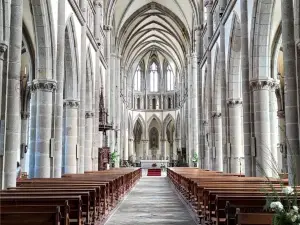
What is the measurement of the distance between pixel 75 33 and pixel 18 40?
1058cm

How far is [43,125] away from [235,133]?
1096cm

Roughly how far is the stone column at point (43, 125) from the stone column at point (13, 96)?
4.67 metres

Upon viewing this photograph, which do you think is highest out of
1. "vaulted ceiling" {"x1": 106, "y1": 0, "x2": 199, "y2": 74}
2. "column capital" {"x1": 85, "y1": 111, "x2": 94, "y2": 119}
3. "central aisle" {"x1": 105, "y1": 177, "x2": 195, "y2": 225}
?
"vaulted ceiling" {"x1": 106, "y1": 0, "x2": 199, "y2": 74}

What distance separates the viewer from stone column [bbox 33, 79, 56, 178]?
634 inches

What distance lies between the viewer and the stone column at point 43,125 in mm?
16109

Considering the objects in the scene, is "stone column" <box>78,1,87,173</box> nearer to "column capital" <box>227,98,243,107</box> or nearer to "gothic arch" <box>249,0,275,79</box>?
"column capital" <box>227,98,243,107</box>

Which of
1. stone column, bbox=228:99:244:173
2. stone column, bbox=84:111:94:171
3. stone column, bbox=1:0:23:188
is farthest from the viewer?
stone column, bbox=84:111:94:171

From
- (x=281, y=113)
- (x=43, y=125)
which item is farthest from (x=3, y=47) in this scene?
(x=281, y=113)

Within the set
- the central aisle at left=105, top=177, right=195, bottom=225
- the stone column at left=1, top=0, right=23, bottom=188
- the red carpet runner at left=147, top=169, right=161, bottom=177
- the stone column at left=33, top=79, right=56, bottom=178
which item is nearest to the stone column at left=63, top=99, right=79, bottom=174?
the stone column at left=33, top=79, right=56, bottom=178

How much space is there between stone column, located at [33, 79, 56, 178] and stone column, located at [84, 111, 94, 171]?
31.0 feet

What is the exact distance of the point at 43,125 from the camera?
53.1 ft

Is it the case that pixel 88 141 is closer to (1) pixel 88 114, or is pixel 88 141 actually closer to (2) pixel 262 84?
(1) pixel 88 114

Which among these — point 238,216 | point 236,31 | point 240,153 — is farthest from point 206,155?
point 238,216

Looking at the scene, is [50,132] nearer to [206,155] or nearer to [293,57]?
[293,57]
